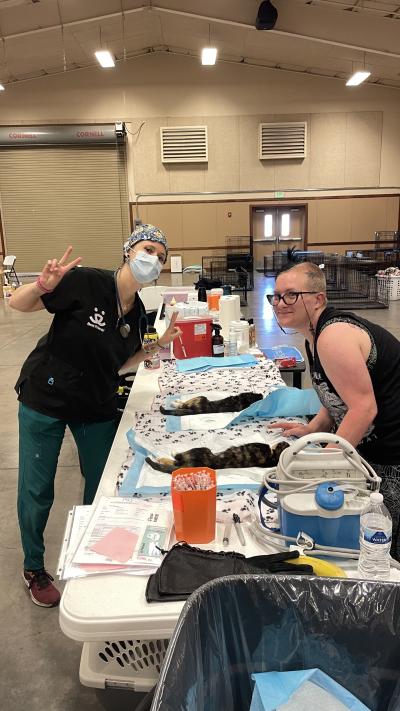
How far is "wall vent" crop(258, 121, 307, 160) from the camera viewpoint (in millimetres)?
12977

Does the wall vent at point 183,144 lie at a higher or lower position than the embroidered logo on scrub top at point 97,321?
higher

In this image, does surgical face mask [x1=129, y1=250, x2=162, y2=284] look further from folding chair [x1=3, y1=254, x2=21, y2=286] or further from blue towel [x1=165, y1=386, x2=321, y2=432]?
folding chair [x1=3, y1=254, x2=21, y2=286]

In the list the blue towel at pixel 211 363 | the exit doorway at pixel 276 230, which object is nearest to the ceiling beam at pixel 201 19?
the exit doorway at pixel 276 230

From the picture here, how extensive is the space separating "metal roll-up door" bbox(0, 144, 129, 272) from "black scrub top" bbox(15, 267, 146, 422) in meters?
11.8

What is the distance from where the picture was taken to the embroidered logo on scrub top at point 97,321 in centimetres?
201

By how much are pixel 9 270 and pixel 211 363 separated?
1138 cm

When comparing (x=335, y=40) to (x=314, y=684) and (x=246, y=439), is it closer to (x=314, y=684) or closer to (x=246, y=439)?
(x=246, y=439)

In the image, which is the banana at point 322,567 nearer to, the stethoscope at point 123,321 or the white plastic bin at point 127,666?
the white plastic bin at point 127,666

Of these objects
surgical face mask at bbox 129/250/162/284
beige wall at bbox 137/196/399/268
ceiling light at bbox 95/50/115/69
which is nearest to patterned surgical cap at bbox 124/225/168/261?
surgical face mask at bbox 129/250/162/284

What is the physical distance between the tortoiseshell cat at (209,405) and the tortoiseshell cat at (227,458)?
45 cm

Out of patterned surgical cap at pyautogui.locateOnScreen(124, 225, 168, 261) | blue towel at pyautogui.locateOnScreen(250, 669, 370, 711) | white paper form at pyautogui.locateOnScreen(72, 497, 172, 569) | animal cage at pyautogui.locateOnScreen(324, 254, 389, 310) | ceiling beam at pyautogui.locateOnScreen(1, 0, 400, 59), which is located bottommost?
animal cage at pyautogui.locateOnScreen(324, 254, 389, 310)

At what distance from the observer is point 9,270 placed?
13.0 m

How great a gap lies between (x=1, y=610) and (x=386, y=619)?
6.20 feet

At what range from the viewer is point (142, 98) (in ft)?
42.0
